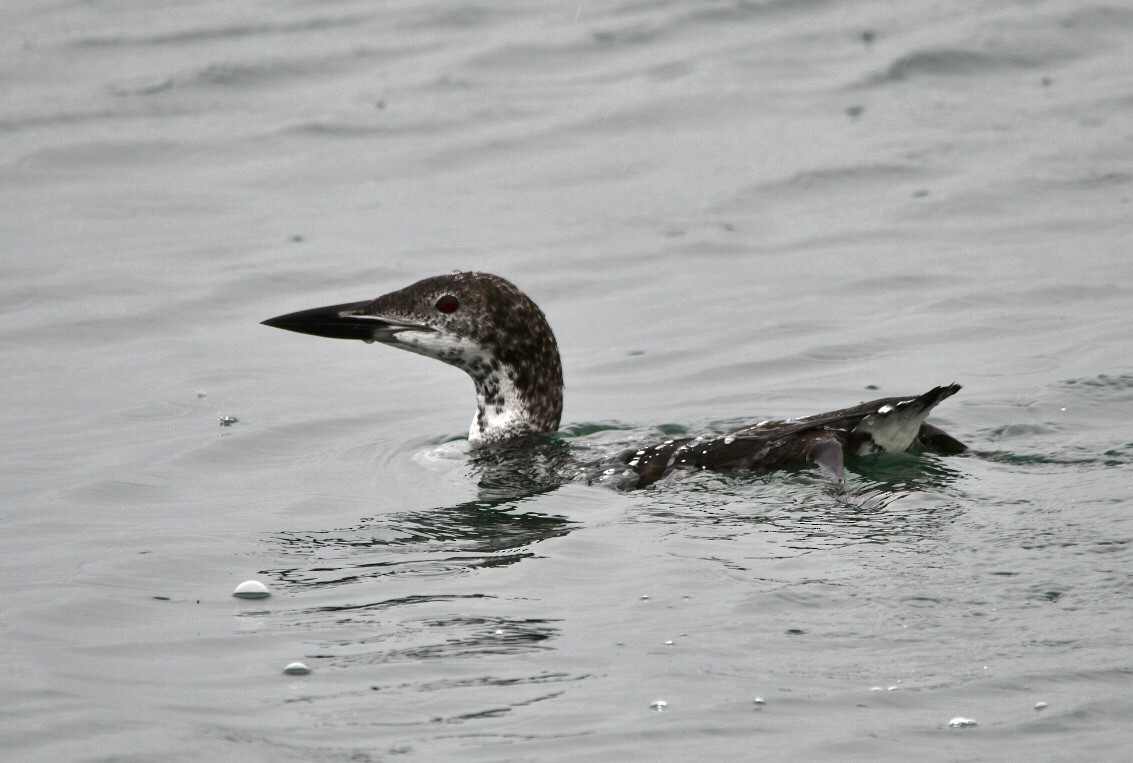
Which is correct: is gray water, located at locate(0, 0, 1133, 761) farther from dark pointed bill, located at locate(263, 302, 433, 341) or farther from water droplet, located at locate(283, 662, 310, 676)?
dark pointed bill, located at locate(263, 302, 433, 341)

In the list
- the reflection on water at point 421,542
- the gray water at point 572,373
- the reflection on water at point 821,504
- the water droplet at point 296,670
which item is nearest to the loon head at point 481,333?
the gray water at point 572,373

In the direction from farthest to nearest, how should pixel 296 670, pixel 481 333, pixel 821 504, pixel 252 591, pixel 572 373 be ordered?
pixel 572 373, pixel 481 333, pixel 821 504, pixel 252 591, pixel 296 670

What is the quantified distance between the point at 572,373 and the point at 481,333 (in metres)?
1.76

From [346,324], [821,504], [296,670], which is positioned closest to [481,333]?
[346,324]

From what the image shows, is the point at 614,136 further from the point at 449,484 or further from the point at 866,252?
the point at 449,484

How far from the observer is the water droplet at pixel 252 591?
5793mm

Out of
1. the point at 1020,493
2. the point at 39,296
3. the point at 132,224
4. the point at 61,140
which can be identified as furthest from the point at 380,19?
the point at 1020,493

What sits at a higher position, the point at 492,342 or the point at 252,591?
the point at 492,342

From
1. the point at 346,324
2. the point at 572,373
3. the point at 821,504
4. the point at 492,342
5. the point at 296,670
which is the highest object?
the point at 346,324

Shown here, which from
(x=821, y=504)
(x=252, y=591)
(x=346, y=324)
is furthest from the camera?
(x=346, y=324)

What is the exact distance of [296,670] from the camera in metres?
4.99

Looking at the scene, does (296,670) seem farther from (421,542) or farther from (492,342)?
(492,342)

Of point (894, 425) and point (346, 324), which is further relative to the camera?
point (346, 324)

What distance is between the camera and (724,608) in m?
5.29
